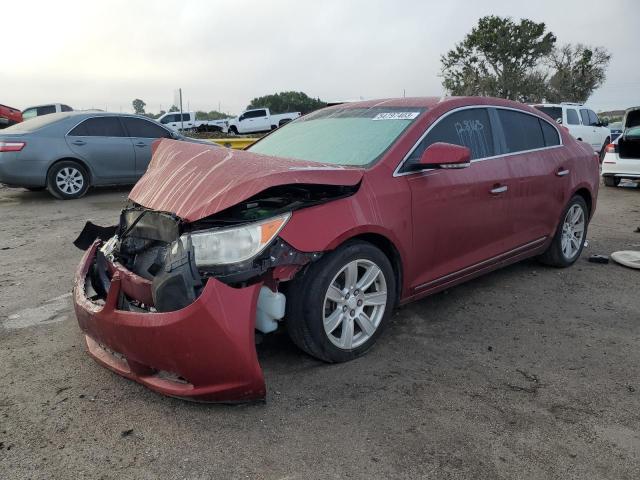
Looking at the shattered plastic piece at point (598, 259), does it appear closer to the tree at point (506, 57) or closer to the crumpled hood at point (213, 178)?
the crumpled hood at point (213, 178)

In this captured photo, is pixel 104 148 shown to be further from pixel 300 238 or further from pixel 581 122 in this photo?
pixel 581 122

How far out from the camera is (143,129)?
33.3ft

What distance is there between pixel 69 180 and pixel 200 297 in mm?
7816

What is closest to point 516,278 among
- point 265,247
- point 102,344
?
point 265,247

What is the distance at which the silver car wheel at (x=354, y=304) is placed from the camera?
122 inches

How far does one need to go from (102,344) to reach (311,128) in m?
2.32

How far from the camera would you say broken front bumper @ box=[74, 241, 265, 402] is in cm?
247

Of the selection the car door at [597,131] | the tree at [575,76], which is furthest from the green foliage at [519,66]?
the car door at [597,131]

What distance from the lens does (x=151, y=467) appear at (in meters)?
2.29

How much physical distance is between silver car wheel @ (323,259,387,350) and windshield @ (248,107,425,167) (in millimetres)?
713

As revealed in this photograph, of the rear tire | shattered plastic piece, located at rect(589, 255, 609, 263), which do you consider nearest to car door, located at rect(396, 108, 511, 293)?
shattered plastic piece, located at rect(589, 255, 609, 263)

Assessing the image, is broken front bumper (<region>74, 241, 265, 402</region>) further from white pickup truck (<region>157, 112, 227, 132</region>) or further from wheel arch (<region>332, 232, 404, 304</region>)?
white pickup truck (<region>157, 112, 227, 132</region>)

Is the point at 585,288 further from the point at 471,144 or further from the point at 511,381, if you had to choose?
the point at 511,381

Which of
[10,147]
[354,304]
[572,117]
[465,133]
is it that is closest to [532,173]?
[465,133]
